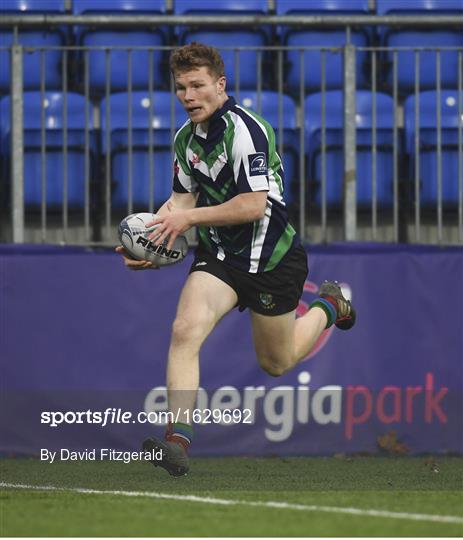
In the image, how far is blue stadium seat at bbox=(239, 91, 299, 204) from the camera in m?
9.77

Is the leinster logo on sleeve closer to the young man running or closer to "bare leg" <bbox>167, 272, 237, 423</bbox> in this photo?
the young man running

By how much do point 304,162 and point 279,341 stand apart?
9.05 feet

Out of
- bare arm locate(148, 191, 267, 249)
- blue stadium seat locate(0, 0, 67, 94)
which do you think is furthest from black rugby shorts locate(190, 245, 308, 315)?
blue stadium seat locate(0, 0, 67, 94)

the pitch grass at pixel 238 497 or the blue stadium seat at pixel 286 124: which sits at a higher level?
the blue stadium seat at pixel 286 124

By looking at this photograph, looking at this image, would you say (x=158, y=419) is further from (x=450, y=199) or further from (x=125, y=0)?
(x=125, y=0)

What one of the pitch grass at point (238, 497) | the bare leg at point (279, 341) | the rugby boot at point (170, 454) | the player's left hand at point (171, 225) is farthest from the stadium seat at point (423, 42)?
the rugby boot at point (170, 454)

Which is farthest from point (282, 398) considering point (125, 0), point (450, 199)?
point (125, 0)

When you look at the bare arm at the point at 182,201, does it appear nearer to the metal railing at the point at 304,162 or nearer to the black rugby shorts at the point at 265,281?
the black rugby shorts at the point at 265,281

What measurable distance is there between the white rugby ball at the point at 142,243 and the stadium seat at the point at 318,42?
376 centimetres

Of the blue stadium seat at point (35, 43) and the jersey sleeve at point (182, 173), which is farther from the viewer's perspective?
the blue stadium seat at point (35, 43)

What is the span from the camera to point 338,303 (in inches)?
318

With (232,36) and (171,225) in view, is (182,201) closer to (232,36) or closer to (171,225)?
(171,225)

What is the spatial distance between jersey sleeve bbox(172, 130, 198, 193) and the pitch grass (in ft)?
4.90

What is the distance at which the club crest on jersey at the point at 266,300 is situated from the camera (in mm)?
7102
